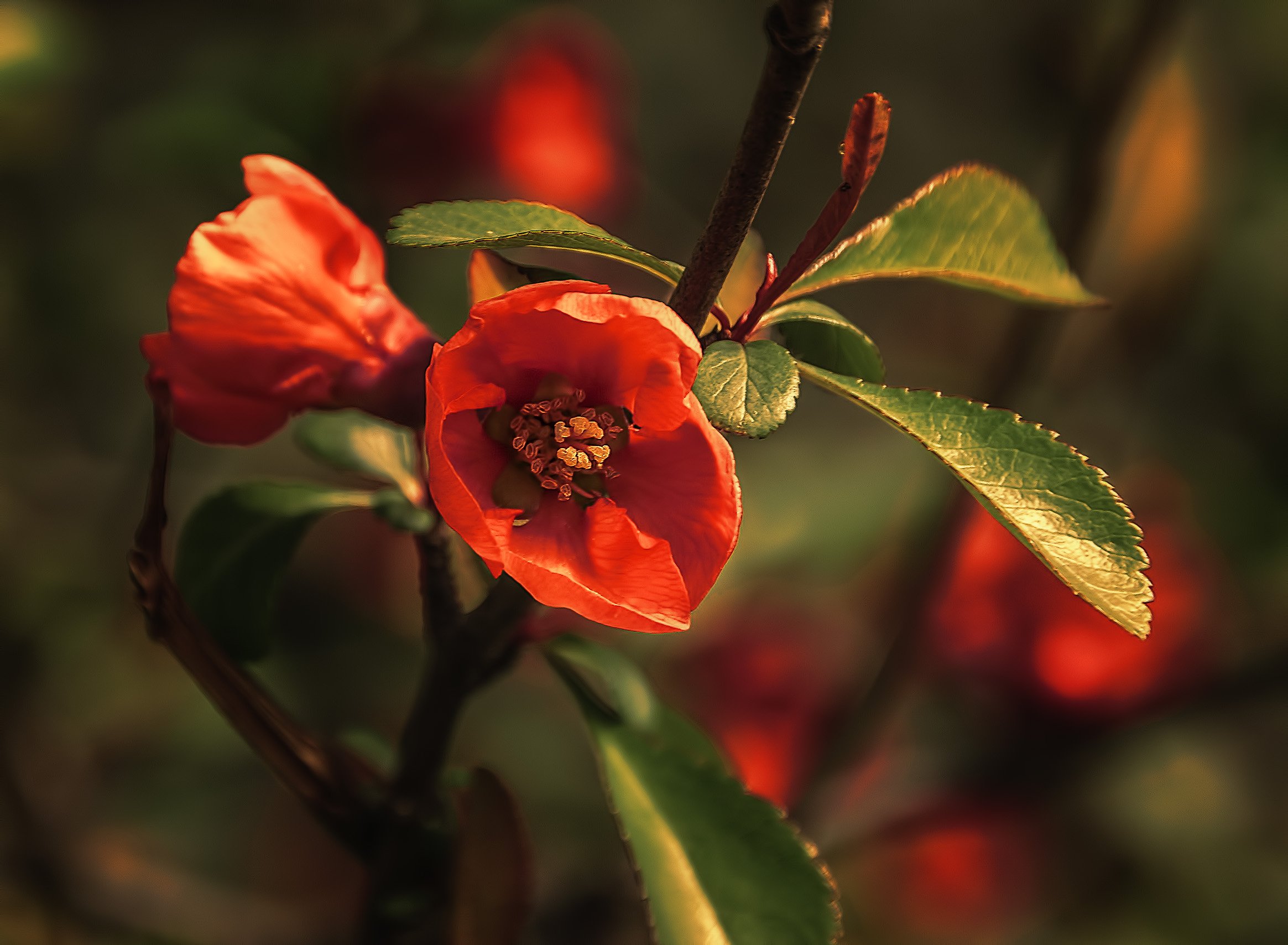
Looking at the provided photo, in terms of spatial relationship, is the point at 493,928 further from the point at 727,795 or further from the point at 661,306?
the point at 661,306

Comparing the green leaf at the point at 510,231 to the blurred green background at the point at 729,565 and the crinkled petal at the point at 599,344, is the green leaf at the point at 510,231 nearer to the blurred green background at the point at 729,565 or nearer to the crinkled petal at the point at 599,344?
the crinkled petal at the point at 599,344

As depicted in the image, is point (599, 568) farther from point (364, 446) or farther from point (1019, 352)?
point (1019, 352)

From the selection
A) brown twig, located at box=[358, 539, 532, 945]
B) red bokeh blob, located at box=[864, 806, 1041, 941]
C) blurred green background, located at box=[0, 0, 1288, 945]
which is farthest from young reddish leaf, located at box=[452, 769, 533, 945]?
red bokeh blob, located at box=[864, 806, 1041, 941]

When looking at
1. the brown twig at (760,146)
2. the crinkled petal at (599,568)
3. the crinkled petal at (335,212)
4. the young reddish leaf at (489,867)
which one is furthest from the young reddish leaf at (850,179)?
the young reddish leaf at (489,867)

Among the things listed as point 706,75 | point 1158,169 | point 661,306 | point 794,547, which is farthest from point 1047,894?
point 706,75

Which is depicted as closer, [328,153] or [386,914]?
[386,914]

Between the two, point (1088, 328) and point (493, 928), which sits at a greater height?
point (1088, 328)
